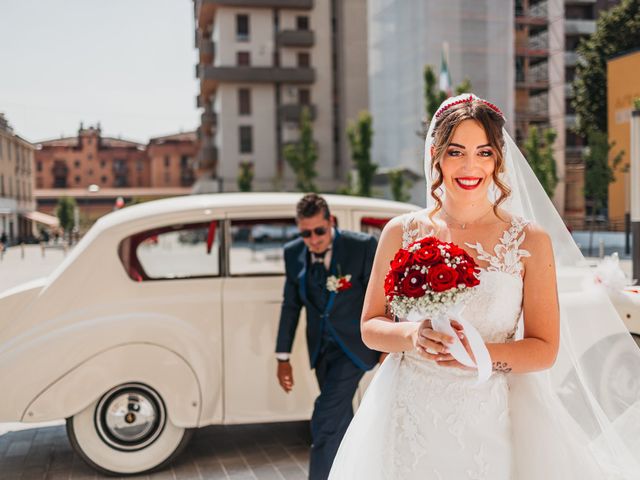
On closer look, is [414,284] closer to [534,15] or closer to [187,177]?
[534,15]

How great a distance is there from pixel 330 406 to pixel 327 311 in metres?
0.61

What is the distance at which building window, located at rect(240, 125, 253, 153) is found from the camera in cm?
6200

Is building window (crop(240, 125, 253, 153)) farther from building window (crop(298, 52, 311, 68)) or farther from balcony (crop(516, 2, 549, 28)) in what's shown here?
balcony (crop(516, 2, 549, 28))

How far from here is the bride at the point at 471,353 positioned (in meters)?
2.57

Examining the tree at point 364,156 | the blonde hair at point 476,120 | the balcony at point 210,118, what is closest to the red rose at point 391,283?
A: the blonde hair at point 476,120

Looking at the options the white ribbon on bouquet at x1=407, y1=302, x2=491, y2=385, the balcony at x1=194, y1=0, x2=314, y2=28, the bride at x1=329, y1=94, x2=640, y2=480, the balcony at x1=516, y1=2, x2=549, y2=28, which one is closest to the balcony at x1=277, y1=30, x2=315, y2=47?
the balcony at x1=194, y1=0, x2=314, y2=28

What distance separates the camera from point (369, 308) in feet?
9.18

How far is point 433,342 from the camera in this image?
2.39 m

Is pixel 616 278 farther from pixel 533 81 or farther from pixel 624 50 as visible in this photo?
pixel 533 81

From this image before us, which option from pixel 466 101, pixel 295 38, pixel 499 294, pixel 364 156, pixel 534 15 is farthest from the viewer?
pixel 295 38

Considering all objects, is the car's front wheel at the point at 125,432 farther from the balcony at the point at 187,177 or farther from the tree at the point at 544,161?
the balcony at the point at 187,177

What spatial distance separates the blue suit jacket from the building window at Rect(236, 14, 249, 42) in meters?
59.1

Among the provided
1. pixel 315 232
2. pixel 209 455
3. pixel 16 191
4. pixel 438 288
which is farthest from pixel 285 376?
pixel 16 191

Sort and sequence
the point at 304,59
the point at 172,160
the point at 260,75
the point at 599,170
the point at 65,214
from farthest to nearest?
the point at 172,160 → the point at 65,214 → the point at 304,59 → the point at 260,75 → the point at 599,170
